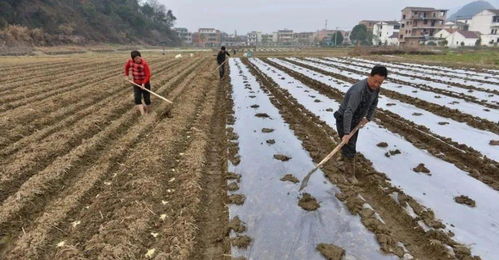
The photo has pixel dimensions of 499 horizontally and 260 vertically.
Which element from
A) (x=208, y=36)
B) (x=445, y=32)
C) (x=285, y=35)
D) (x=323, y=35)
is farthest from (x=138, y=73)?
(x=285, y=35)

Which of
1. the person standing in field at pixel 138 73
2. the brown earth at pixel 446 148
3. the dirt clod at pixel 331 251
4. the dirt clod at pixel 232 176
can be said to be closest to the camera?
the dirt clod at pixel 331 251

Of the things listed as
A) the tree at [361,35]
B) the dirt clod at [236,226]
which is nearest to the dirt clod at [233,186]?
the dirt clod at [236,226]

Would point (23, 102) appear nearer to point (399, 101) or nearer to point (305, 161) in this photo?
point (305, 161)

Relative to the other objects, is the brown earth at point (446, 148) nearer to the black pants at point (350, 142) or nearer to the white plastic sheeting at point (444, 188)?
the white plastic sheeting at point (444, 188)

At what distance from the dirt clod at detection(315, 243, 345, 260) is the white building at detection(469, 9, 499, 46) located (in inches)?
3359

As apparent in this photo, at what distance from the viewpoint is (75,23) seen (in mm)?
65188

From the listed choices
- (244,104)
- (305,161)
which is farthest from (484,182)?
(244,104)

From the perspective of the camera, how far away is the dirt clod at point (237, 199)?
4.75 meters

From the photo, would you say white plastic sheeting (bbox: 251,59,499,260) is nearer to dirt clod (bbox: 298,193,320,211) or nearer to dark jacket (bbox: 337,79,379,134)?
dark jacket (bbox: 337,79,379,134)

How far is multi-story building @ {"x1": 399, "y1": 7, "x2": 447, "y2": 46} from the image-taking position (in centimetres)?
7156

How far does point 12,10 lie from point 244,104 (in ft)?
189

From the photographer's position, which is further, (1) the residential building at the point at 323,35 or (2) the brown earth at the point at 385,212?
(1) the residential building at the point at 323,35

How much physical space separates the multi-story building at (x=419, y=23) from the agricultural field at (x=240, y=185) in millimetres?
69879

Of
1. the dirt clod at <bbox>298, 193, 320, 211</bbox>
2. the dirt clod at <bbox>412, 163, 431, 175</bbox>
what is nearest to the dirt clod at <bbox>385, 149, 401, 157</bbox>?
the dirt clod at <bbox>412, 163, 431, 175</bbox>
